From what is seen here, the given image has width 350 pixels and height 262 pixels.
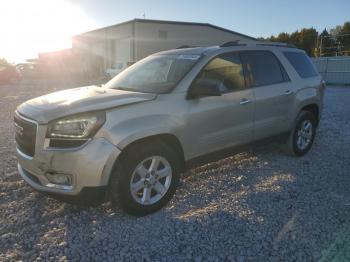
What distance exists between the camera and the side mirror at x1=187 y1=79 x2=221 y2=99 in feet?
12.7

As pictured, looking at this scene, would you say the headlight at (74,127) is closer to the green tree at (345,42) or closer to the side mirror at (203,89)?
the side mirror at (203,89)

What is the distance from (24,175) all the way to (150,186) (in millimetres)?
1380

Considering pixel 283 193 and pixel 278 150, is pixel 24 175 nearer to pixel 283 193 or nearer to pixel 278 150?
pixel 283 193

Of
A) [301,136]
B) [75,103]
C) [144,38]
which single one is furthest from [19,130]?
[144,38]

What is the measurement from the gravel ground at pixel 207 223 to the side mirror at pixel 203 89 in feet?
4.15

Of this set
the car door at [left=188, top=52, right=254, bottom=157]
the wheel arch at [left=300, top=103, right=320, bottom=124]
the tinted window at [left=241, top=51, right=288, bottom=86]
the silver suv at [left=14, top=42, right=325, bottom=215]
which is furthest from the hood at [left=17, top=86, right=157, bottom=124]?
the wheel arch at [left=300, top=103, right=320, bottom=124]

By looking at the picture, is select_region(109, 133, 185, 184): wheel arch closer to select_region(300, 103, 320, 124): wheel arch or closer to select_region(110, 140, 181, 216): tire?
select_region(110, 140, 181, 216): tire

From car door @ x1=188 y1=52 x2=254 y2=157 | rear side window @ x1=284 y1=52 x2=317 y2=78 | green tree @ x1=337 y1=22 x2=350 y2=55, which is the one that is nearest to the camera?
car door @ x1=188 y1=52 x2=254 y2=157

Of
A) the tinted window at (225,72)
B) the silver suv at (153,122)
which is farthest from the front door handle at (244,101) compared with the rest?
the tinted window at (225,72)

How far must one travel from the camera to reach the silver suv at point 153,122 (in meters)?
3.25

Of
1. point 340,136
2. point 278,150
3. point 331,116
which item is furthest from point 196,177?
point 331,116

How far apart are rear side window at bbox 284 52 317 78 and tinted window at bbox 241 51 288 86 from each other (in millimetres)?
419

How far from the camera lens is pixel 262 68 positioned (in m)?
4.95

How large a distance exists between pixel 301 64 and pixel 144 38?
24.7m
